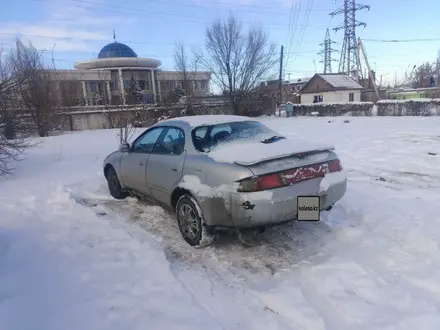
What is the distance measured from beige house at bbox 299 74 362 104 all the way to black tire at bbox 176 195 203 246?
47109 millimetres

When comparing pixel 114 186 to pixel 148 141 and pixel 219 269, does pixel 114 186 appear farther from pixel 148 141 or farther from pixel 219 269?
pixel 219 269

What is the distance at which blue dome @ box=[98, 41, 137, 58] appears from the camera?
6341 centimetres

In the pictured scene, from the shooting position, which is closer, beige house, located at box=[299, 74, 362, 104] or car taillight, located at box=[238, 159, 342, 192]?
car taillight, located at box=[238, 159, 342, 192]

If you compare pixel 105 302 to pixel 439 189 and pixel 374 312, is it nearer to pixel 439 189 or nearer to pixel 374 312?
pixel 374 312

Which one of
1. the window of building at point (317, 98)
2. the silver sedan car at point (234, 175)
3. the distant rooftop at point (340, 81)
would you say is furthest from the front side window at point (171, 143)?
the window of building at point (317, 98)

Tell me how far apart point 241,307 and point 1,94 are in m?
7.82

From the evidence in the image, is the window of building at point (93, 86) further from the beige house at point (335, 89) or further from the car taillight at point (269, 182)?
the car taillight at point (269, 182)

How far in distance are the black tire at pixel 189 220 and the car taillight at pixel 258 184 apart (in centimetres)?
71

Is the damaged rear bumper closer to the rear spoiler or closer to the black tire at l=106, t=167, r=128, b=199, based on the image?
the rear spoiler

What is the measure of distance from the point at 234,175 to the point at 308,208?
2.87ft

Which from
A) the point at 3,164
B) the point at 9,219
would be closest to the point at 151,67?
the point at 3,164

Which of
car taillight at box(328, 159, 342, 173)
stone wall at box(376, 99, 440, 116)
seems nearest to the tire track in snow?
car taillight at box(328, 159, 342, 173)

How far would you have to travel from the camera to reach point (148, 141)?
4.95 meters

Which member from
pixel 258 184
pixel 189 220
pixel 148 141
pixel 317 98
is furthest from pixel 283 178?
pixel 317 98
